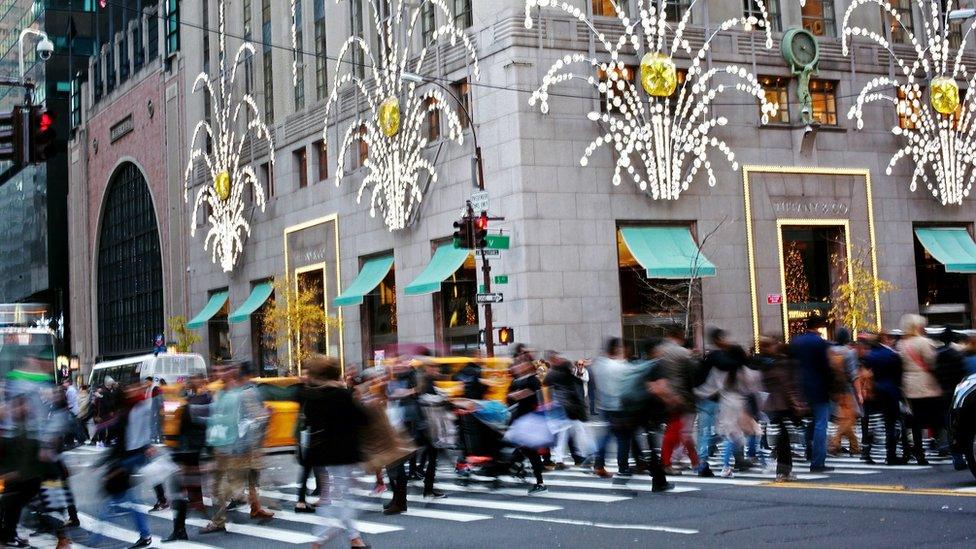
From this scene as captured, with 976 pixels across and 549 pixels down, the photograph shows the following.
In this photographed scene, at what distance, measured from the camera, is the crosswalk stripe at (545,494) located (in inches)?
593

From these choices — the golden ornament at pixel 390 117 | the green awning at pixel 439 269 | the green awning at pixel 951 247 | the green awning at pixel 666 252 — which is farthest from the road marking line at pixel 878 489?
the green awning at pixel 951 247

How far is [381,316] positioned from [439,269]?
20.4ft

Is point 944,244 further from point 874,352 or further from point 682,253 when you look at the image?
point 874,352

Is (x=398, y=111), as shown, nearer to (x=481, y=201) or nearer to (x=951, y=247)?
(x=481, y=201)

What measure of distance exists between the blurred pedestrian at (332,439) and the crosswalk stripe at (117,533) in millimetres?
2622

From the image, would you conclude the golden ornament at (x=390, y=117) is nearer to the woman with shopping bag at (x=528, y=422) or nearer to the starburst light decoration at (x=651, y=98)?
the starburst light decoration at (x=651, y=98)

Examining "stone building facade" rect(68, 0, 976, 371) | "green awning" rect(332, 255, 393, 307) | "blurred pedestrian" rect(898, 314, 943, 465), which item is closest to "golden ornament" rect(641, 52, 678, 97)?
"stone building facade" rect(68, 0, 976, 371)

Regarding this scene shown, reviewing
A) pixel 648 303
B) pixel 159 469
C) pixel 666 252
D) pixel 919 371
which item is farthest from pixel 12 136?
pixel 648 303

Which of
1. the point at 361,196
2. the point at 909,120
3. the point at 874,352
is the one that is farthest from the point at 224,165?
the point at 874,352

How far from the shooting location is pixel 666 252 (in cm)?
3734

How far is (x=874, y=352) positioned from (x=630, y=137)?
808 inches

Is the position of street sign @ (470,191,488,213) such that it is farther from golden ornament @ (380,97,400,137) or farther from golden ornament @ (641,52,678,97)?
golden ornament @ (380,97,400,137)

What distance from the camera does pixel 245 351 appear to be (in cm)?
5272

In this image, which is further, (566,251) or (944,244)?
(944,244)
